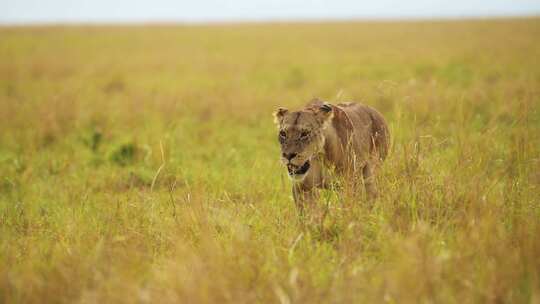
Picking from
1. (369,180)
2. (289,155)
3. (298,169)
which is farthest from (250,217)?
(369,180)

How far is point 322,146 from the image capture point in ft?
15.4

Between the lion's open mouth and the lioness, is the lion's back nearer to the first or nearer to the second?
the lioness

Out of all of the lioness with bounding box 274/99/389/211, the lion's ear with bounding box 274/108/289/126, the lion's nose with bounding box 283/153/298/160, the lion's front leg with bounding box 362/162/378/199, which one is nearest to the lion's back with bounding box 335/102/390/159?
the lioness with bounding box 274/99/389/211

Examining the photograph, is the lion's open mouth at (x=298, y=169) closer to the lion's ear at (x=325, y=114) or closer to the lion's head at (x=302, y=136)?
the lion's head at (x=302, y=136)

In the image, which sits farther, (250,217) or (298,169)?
(250,217)

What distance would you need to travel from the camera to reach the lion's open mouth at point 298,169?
178 inches

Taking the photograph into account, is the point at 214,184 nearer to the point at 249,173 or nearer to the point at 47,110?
the point at 249,173

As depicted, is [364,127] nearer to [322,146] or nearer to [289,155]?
[322,146]

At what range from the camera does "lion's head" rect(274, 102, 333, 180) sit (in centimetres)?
447

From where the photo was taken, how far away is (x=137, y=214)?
16.8 ft

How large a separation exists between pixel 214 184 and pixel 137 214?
128cm

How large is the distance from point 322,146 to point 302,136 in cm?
21

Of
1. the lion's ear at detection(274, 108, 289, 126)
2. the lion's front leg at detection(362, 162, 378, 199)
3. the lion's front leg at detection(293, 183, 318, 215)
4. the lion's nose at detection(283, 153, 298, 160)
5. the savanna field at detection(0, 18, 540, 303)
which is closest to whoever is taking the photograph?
the savanna field at detection(0, 18, 540, 303)

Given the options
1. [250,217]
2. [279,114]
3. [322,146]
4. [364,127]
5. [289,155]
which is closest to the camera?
[289,155]
